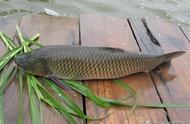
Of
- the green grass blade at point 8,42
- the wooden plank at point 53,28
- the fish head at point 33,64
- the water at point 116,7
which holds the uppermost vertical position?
the fish head at point 33,64

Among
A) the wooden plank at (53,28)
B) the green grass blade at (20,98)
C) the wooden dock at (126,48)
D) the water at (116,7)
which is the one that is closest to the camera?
the green grass blade at (20,98)

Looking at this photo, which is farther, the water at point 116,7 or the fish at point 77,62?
the water at point 116,7

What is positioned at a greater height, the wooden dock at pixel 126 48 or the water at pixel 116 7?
the wooden dock at pixel 126 48

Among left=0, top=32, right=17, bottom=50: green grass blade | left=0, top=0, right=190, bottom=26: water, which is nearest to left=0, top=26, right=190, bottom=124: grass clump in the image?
left=0, top=32, right=17, bottom=50: green grass blade

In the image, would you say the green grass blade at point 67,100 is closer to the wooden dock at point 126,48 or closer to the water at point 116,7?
the wooden dock at point 126,48

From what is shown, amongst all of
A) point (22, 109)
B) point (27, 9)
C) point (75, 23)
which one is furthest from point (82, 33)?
point (27, 9)

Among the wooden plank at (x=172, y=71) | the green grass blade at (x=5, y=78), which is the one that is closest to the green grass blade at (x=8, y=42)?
the green grass blade at (x=5, y=78)

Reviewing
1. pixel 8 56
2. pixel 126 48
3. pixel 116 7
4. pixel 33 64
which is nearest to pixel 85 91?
pixel 33 64
